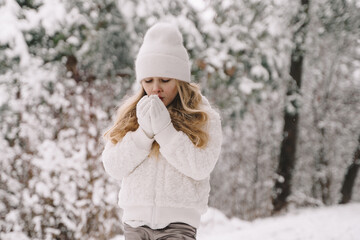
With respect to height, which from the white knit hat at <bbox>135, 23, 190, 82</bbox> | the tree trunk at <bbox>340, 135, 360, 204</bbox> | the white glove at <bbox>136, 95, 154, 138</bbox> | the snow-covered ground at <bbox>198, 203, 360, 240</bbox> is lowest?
the tree trunk at <bbox>340, 135, 360, 204</bbox>

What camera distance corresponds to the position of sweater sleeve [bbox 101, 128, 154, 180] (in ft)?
6.69

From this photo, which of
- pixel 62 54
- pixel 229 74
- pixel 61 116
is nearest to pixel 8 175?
pixel 61 116

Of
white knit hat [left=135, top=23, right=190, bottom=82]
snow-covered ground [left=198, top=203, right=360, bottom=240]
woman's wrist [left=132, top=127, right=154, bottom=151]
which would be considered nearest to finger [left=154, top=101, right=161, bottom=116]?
woman's wrist [left=132, top=127, right=154, bottom=151]

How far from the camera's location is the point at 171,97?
223cm

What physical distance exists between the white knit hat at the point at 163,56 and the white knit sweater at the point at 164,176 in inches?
14.0

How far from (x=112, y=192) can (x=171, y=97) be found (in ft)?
Answer: 10.8

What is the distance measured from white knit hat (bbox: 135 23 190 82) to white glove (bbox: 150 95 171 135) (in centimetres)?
26

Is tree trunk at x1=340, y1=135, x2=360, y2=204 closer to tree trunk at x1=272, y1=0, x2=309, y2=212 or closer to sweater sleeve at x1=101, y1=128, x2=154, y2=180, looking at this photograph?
tree trunk at x1=272, y1=0, x2=309, y2=212

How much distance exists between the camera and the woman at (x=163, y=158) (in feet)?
6.52

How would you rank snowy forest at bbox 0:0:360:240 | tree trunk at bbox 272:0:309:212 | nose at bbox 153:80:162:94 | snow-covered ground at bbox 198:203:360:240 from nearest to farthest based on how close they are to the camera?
nose at bbox 153:80:162:94
snowy forest at bbox 0:0:360:240
snow-covered ground at bbox 198:203:360:240
tree trunk at bbox 272:0:309:212

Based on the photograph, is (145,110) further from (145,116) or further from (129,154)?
(129,154)

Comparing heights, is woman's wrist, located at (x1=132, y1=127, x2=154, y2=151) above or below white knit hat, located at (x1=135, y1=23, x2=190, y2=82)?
below

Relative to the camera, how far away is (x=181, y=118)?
2170mm

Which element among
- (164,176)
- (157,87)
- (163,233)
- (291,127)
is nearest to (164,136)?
(164,176)
